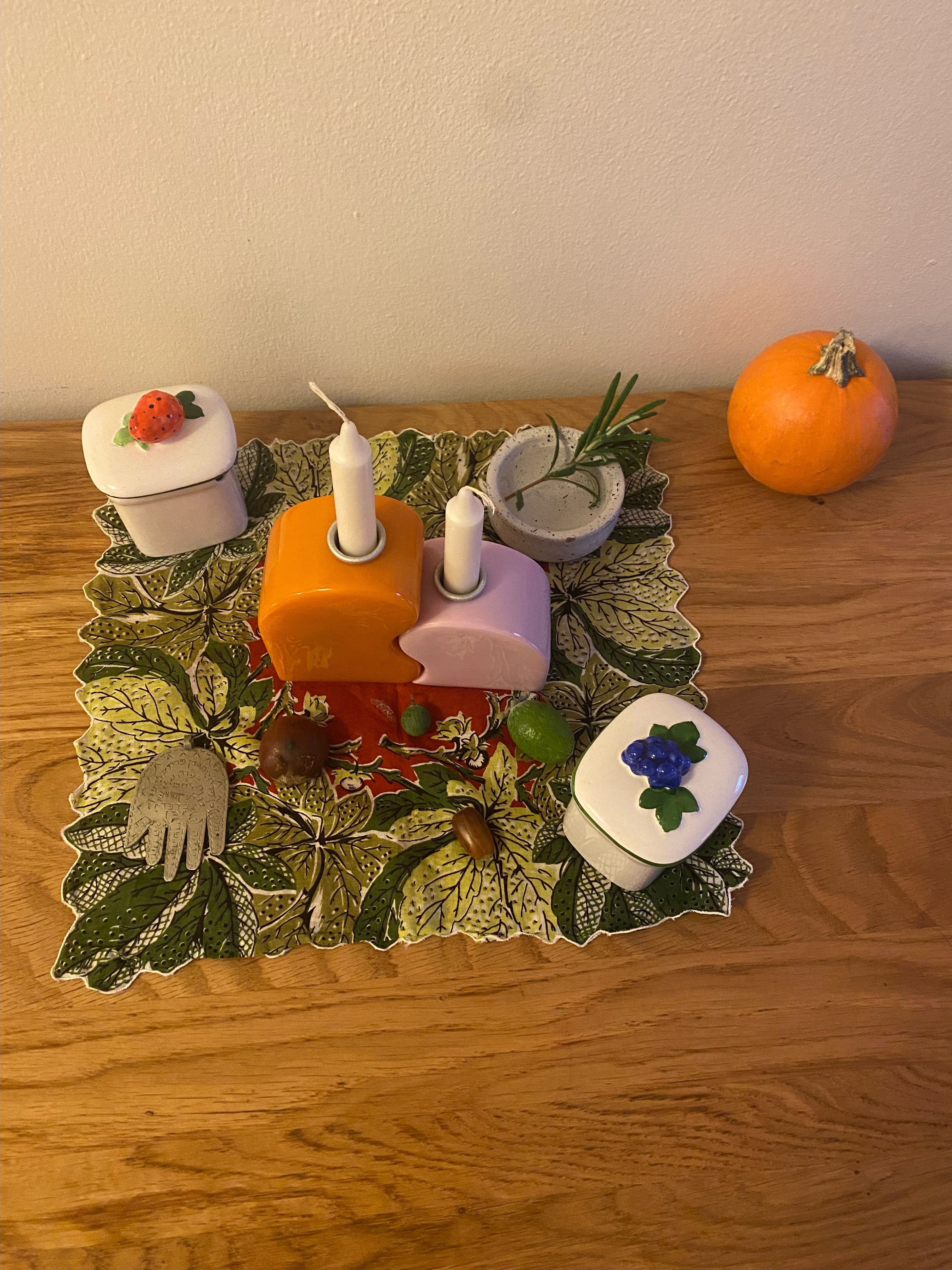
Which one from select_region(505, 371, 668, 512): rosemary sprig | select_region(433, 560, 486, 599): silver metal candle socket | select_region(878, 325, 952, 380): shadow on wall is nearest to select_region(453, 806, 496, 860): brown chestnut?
select_region(433, 560, 486, 599): silver metal candle socket

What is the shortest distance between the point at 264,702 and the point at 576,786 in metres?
0.29

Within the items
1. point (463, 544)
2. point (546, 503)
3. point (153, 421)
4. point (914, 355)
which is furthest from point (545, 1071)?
point (914, 355)

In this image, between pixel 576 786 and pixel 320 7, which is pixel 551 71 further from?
pixel 576 786

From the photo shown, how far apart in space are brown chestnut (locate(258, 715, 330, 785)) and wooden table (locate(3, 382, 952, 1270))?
138mm

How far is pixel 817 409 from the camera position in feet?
2.24

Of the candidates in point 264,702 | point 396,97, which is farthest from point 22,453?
point 396,97

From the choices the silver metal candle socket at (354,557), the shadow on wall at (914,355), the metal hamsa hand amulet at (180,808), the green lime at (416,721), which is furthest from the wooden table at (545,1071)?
the shadow on wall at (914,355)

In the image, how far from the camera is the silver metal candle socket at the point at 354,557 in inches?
22.5

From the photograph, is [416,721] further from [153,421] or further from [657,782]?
[153,421]

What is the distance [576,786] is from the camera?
533 millimetres

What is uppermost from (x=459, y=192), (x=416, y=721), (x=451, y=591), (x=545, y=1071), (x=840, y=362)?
(x=459, y=192)

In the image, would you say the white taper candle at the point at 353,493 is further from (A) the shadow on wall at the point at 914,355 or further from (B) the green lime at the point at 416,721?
(A) the shadow on wall at the point at 914,355

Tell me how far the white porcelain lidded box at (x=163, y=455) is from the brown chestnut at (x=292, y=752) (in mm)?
216

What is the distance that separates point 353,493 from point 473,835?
270 millimetres
